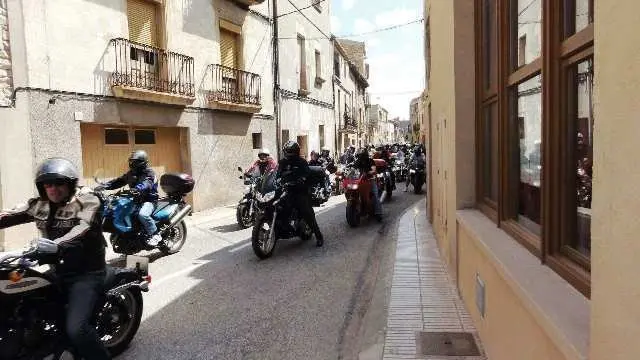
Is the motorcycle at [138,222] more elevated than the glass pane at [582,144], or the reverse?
the glass pane at [582,144]

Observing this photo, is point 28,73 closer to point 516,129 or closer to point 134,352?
point 134,352

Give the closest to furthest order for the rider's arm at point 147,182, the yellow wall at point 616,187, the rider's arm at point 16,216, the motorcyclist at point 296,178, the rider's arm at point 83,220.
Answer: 1. the yellow wall at point 616,187
2. the rider's arm at point 83,220
3. the rider's arm at point 16,216
4. the rider's arm at point 147,182
5. the motorcyclist at point 296,178

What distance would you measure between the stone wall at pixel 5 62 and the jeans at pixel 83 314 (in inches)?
228

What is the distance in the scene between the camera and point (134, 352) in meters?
3.69

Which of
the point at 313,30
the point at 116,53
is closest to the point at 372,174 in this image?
the point at 116,53

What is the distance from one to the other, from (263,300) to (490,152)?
2683 millimetres

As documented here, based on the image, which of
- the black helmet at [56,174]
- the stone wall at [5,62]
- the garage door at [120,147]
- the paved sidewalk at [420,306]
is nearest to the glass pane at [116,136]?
the garage door at [120,147]

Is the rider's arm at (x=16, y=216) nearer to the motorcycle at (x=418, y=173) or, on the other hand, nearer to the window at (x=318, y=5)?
the motorcycle at (x=418, y=173)

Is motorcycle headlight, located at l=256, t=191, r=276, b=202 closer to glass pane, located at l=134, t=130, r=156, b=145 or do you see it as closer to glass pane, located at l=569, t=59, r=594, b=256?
glass pane, located at l=569, t=59, r=594, b=256

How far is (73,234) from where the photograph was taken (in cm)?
290

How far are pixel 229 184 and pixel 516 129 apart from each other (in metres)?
10.9

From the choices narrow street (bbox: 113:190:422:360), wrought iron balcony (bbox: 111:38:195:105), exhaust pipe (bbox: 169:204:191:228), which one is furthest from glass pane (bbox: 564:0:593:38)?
wrought iron balcony (bbox: 111:38:195:105)

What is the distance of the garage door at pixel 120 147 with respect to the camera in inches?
368

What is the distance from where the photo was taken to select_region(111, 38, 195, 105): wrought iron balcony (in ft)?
31.7
